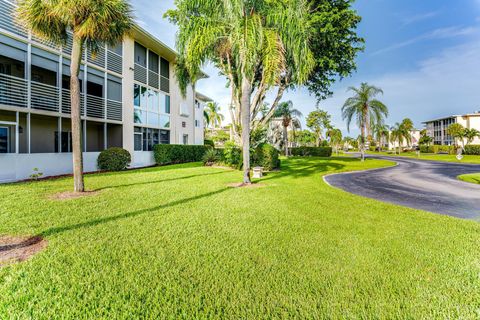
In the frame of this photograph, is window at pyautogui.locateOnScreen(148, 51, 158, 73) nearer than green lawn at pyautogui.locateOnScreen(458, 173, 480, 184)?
No

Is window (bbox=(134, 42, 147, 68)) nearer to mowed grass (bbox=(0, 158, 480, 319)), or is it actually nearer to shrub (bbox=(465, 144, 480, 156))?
mowed grass (bbox=(0, 158, 480, 319))

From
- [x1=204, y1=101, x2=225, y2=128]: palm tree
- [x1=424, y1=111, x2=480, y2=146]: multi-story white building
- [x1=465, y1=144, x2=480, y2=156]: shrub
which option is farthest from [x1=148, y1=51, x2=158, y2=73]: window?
[x1=424, y1=111, x2=480, y2=146]: multi-story white building

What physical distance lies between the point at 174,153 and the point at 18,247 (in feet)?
52.4

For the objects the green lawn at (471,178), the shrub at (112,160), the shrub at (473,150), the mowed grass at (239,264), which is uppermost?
the shrub at (473,150)

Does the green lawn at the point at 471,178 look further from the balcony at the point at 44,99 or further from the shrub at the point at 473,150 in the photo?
the shrub at the point at 473,150

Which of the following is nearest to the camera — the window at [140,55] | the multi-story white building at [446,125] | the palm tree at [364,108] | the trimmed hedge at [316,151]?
the window at [140,55]

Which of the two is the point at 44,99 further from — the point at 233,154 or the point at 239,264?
the point at 239,264

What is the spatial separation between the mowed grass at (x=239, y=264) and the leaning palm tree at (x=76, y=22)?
3.07 meters

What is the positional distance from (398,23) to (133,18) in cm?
2524

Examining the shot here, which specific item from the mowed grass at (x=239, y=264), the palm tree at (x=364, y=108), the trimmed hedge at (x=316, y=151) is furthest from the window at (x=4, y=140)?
the trimmed hedge at (x=316, y=151)

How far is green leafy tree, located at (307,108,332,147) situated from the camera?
53969mm

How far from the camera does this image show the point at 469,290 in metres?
2.86

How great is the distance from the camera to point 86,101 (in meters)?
13.8

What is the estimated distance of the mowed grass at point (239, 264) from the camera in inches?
99.5
